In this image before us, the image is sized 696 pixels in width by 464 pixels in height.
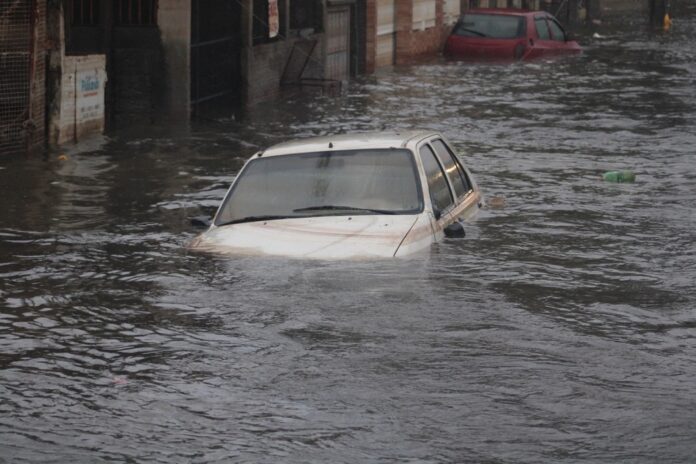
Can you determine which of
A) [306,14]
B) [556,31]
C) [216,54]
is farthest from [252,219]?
[556,31]

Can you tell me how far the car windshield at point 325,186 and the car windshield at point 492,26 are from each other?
26.1m

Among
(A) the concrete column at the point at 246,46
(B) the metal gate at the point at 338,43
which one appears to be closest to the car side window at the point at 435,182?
(A) the concrete column at the point at 246,46

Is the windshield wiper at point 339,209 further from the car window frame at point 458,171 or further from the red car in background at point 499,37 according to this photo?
the red car in background at point 499,37

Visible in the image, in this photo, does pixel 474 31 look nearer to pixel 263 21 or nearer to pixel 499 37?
pixel 499 37

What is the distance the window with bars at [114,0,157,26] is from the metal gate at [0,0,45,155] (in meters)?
4.10

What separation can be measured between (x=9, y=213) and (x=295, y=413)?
8.18 meters

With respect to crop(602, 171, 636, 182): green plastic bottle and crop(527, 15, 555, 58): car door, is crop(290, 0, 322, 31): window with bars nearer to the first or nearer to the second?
crop(527, 15, 555, 58): car door

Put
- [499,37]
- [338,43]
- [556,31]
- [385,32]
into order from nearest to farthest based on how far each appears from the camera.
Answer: [338,43], [385,32], [499,37], [556,31]

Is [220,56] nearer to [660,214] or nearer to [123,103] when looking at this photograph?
[123,103]

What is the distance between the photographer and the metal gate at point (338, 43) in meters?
31.2

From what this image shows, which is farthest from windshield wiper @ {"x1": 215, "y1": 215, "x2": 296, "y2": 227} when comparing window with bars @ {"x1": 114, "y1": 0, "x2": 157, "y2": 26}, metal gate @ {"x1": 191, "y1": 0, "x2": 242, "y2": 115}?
metal gate @ {"x1": 191, "y1": 0, "x2": 242, "y2": 115}

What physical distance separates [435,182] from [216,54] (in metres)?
15.1

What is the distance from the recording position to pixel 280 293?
10375mm

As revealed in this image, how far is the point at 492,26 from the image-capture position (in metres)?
37.9
